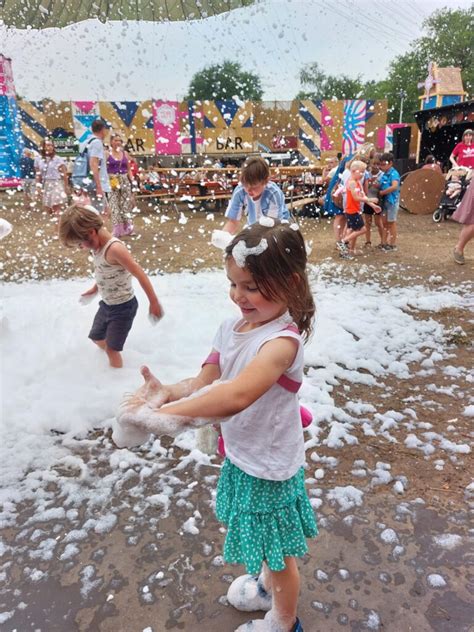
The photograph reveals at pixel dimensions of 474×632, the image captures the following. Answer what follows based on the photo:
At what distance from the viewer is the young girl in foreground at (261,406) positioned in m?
1.11

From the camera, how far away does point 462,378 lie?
3525mm

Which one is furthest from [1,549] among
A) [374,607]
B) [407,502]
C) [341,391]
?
[341,391]

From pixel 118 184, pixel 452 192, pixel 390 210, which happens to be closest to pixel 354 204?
pixel 390 210

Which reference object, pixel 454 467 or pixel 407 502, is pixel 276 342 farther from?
pixel 454 467

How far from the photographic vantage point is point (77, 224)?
307 cm

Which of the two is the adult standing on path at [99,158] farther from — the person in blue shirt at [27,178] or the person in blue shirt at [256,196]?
the person in blue shirt at [27,178]

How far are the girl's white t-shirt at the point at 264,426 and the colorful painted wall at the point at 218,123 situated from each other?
58.6 feet

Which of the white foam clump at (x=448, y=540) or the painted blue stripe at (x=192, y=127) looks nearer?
the white foam clump at (x=448, y=540)

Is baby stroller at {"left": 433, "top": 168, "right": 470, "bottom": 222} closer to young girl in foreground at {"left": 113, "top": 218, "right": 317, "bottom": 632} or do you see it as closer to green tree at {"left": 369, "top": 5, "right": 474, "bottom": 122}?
young girl in foreground at {"left": 113, "top": 218, "right": 317, "bottom": 632}

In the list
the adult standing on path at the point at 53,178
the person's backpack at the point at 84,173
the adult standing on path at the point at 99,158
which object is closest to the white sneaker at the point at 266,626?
the adult standing on path at the point at 99,158

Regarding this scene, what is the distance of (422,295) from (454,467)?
136 inches

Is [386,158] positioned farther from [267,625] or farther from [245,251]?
[267,625]

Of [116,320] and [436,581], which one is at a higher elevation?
[116,320]

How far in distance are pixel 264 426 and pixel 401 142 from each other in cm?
1995
